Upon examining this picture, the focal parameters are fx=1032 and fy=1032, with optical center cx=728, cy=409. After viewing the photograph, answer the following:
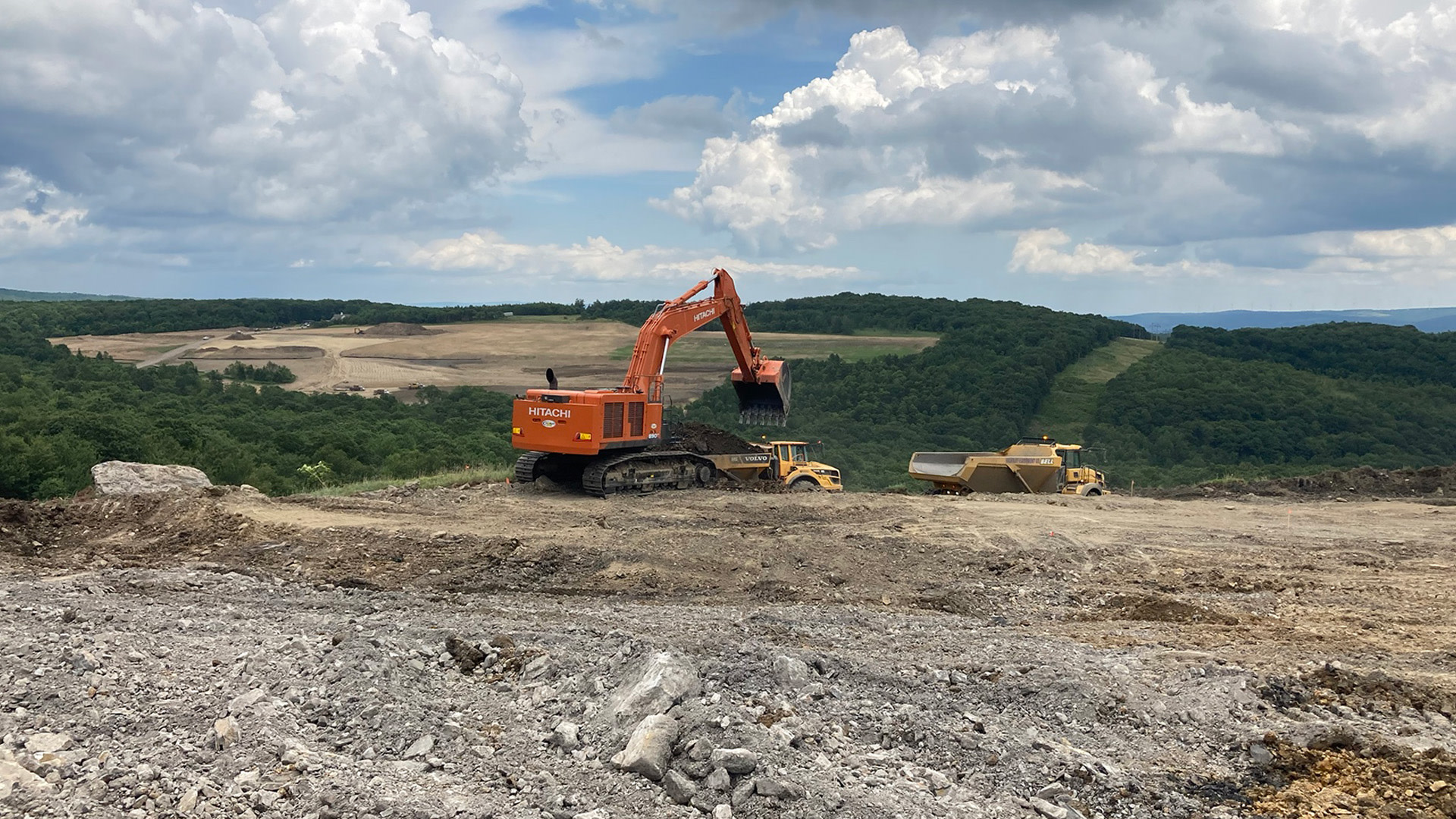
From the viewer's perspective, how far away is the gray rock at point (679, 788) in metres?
5.81

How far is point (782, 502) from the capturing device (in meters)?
19.6

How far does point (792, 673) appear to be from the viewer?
7508 mm

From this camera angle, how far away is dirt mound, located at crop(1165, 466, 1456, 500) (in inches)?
→ 965

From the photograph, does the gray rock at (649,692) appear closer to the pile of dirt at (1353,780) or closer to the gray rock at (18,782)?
the gray rock at (18,782)

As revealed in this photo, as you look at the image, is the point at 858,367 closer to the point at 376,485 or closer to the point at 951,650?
the point at 376,485

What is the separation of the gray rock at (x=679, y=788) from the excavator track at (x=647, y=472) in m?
13.7

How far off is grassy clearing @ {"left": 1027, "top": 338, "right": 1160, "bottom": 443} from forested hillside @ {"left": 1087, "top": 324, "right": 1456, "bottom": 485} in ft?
2.68

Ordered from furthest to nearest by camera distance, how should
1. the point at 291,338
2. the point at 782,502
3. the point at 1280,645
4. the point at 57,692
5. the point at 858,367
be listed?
the point at 291,338 < the point at 858,367 < the point at 782,502 < the point at 1280,645 < the point at 57,692

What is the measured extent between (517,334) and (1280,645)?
56.9 metres

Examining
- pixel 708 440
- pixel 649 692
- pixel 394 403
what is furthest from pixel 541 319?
pixel 649 692

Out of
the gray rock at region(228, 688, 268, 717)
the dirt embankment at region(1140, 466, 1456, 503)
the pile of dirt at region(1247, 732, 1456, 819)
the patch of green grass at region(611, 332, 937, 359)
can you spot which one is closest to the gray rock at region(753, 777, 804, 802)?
the pile of dirt at region(1247, 732, 1456, 819)

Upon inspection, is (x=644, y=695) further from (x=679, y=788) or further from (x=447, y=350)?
(x=447, y=350)

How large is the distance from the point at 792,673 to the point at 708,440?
15.9 meters

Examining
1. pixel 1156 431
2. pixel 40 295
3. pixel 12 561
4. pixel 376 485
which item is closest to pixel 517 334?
pixel 1156 431
